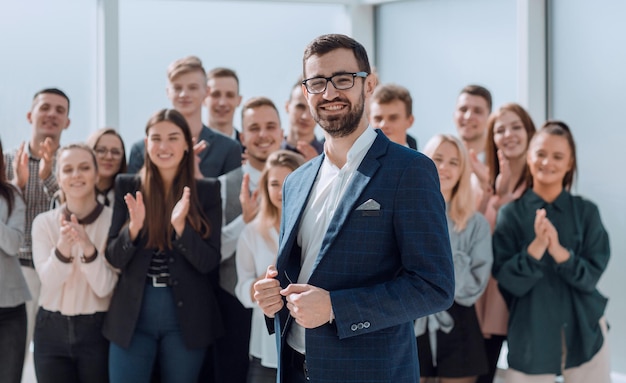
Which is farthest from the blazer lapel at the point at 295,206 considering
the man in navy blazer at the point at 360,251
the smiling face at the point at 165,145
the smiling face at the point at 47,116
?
the smiling face at the point at 47,116

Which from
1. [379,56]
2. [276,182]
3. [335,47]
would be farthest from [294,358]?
[379,56]

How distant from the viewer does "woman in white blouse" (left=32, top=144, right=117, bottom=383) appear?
404 cm

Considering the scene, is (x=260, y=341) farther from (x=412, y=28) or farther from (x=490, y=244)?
(x=412, y=28)

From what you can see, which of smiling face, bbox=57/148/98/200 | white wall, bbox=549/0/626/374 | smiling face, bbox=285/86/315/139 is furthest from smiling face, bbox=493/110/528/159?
smiling face, bbox=57/148/98/200

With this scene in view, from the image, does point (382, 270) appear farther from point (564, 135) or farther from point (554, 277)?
point (564, 135)

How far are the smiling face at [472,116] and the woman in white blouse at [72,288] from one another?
194 cm

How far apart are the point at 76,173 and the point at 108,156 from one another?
0.41 meters

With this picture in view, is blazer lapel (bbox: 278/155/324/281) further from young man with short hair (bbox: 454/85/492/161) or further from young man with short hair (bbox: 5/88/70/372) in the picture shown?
young man with short hair (bbox: 454/85/492/161)

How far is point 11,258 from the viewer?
168 inches

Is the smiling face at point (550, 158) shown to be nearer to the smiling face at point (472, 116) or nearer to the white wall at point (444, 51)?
the smiling face at point (472, 116)

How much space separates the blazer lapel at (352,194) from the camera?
226cm

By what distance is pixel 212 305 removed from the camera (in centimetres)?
418

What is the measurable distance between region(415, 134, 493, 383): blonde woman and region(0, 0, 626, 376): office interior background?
3.59ft

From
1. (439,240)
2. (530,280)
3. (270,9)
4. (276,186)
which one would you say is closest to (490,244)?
(530,280)
